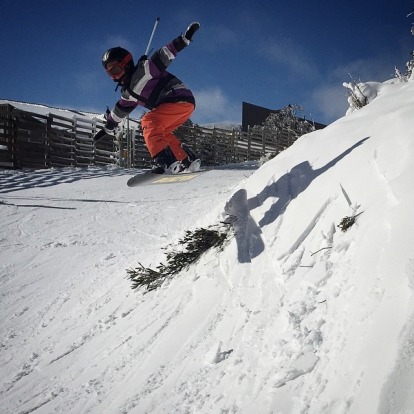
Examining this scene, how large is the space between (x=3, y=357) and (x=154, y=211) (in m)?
3.78

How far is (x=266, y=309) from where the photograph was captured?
1842 mm

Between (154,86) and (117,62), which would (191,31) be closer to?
(154,86)

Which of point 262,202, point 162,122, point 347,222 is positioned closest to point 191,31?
point 162,122

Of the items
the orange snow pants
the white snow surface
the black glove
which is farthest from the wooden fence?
the white snow surface

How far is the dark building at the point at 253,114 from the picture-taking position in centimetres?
2664

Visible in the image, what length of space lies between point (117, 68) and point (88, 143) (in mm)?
17140

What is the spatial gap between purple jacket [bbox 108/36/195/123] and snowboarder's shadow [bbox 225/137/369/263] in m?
2.04

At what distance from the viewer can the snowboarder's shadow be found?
257 centimetres

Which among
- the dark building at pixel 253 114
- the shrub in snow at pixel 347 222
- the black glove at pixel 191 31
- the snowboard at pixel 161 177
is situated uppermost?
the dark building at pixel 253 114

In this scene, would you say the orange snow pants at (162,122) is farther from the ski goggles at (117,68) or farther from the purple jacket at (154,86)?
the ski goggles at (117,68)

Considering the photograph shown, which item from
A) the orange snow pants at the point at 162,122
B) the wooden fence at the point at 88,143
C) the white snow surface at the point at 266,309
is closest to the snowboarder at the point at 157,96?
the orange snow pants at the point at 162,122

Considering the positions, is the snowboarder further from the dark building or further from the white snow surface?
the dark building

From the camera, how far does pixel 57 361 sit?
238 cm

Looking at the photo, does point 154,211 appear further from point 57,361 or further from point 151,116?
point 57,361
